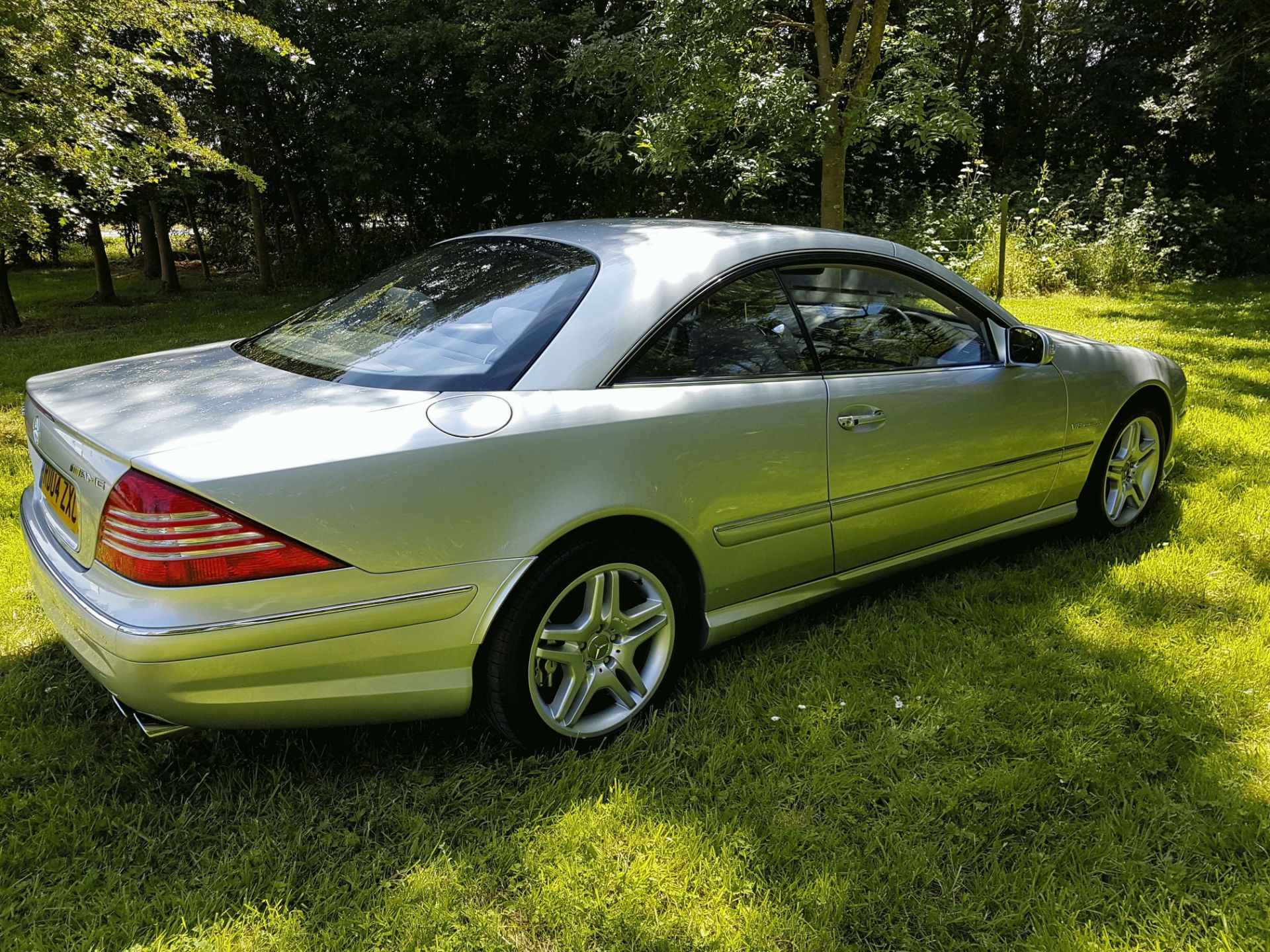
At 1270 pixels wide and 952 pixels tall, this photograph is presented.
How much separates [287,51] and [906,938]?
24.9ft

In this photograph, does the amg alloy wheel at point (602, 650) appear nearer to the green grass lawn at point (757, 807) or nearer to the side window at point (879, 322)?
the green grass lawn at point (757, 807)

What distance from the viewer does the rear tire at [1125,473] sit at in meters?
3.82

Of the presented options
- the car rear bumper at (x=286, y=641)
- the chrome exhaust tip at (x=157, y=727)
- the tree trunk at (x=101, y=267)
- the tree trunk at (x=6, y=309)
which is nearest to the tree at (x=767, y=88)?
the car rear bumper at (x=286, y=641)

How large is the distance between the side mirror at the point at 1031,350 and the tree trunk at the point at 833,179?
4.51m

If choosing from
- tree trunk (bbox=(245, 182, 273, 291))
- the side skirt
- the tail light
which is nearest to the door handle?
the side skirt

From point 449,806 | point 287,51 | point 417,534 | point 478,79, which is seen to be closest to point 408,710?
point 449,806

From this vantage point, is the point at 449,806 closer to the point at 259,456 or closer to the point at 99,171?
the point at 259,456

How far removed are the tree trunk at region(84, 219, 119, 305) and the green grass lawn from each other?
13903mm

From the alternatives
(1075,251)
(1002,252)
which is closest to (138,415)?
(1002,252)

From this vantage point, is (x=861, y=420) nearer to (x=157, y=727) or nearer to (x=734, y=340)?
(x=734, y=340)

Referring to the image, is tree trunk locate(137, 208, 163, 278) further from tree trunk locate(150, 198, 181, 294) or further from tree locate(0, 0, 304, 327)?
tree locate(0, 0, 304, 327)

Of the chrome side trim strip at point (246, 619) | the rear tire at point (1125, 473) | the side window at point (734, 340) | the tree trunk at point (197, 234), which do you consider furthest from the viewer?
the tree trunk at point (197, 234)

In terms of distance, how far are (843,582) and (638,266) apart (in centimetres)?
129

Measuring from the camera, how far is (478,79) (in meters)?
14.0
